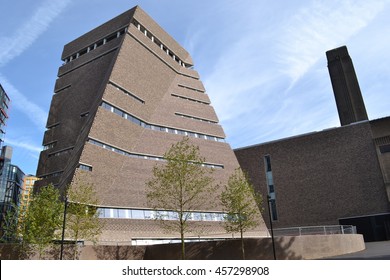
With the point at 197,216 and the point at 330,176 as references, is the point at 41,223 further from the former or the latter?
the point at 330,176

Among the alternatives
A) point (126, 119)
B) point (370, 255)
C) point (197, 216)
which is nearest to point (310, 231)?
point (370, 255)

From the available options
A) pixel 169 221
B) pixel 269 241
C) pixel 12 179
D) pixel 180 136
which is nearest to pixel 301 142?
pixel 180 136

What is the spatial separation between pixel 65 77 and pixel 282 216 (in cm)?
4028

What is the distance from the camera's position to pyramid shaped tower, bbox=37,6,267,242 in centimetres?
3497

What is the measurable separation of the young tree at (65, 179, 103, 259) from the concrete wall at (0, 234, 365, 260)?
50.1 inches

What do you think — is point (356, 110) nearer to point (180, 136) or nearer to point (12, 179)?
point (180, 136)

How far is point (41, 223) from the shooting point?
25719mm

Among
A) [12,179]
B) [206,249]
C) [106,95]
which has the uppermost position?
[12,179]

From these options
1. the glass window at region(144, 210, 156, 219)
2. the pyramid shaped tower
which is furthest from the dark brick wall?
the glass window at region(144, 210, 156, 219)

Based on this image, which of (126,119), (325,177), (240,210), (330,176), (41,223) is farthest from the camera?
(325,177)

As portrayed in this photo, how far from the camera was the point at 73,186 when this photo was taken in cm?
3175

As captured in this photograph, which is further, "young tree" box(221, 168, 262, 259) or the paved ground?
"young tree" box(221, 168, 262, 259)

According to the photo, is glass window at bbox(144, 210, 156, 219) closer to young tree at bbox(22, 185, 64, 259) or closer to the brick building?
young tree at bbox(22, 185, 64, 259)

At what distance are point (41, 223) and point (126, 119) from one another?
17230mm
